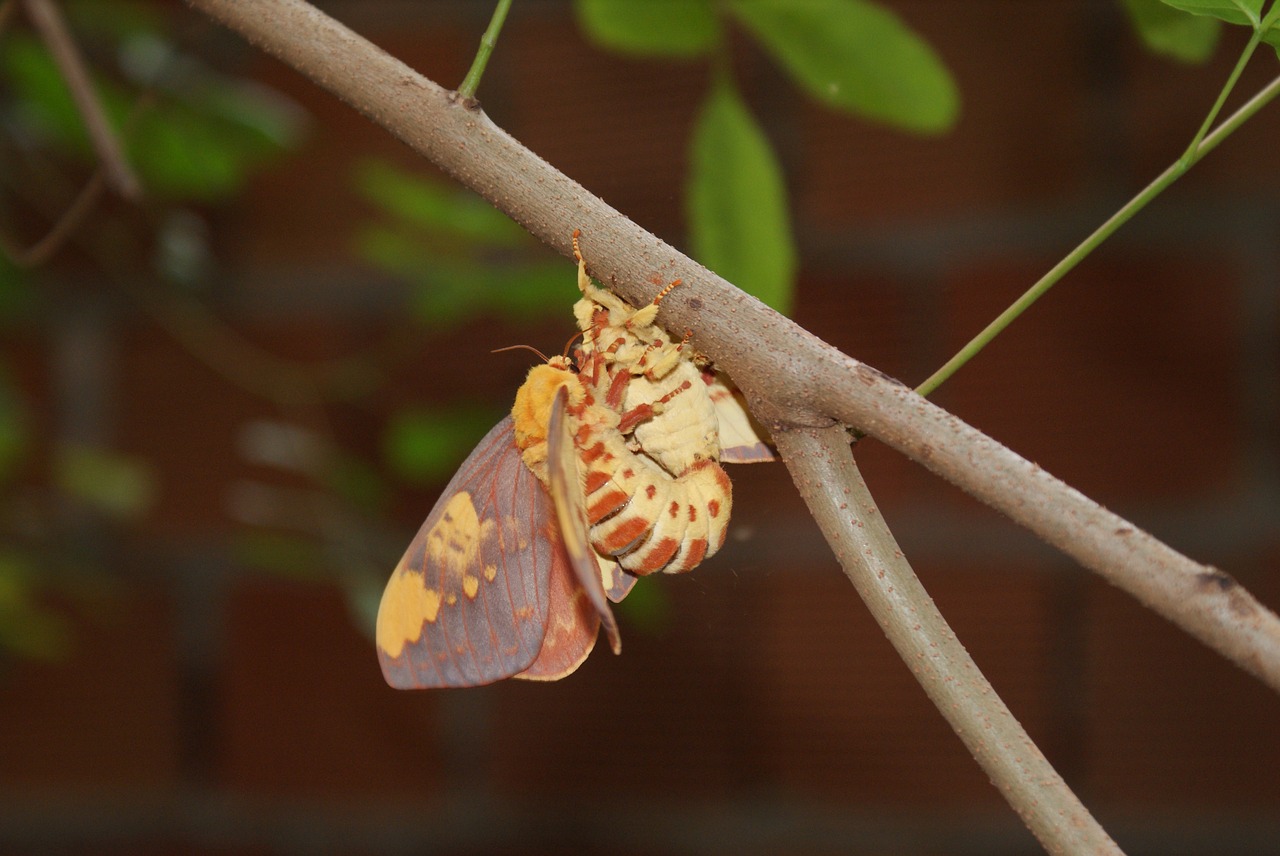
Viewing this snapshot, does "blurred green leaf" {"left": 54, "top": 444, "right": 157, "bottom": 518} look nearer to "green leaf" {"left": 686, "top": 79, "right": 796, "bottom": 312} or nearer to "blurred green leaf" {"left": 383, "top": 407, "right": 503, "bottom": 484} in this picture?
"blurred green leaf" {"left": 383, "top": 407, "right": 503, "bottom": 484}

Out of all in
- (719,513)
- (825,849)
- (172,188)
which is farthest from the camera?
(825,849)

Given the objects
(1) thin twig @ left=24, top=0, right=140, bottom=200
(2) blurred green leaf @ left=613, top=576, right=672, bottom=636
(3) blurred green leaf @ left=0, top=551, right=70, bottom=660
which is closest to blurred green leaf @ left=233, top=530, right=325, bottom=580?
(3) blurred green leaf @ left=0, top=551, right=70, bottom=660

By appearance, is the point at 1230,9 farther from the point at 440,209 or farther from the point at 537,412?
the point at 440,209

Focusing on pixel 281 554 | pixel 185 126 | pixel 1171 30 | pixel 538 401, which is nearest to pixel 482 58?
pixel 538 401

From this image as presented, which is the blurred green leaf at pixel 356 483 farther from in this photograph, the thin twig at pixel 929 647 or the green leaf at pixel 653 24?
the thin twig at pixel 929 647

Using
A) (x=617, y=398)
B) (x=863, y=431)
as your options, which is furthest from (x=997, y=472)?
(x=617, y=398)

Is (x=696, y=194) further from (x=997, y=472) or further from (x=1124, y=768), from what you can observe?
(x=1124, y=768)
